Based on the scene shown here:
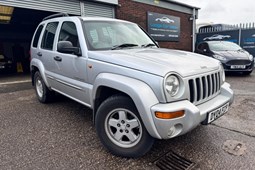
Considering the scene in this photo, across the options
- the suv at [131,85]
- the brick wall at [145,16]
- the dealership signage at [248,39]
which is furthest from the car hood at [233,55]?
the suv at [131,85]

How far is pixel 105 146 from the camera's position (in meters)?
2.66

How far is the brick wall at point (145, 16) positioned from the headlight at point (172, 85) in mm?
7945

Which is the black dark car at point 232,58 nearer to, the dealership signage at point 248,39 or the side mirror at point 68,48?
the dealership signage at point 248,39

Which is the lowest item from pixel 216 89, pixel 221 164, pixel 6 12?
pixel 221 164

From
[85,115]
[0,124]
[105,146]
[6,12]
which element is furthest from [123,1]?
[105,146]

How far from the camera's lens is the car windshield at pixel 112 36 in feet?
10.2

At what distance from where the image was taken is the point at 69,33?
11.5 ft

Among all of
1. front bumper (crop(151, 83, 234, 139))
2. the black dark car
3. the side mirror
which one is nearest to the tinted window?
the side mirror

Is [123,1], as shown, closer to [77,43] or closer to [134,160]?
[77,43]

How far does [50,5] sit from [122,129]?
6.56 m

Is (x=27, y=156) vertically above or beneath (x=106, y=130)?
beneath

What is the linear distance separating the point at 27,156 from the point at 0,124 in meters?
1.50

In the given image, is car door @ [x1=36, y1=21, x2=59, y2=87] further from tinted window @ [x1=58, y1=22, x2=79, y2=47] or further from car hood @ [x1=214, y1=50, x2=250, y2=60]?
car hood @ [x1=214, y1=50, x2=250, y2=60]

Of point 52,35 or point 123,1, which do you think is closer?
point 52,35
